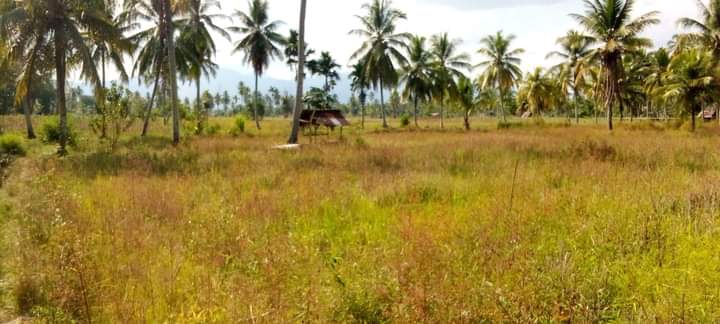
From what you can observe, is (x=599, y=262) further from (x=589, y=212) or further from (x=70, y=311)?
(x=70, y=311)

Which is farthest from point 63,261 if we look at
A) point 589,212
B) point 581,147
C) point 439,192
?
point 581,147

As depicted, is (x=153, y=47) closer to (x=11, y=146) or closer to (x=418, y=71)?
(x=11, y=146)

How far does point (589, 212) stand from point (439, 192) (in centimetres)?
224

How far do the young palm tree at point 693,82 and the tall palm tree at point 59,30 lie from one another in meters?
28.3

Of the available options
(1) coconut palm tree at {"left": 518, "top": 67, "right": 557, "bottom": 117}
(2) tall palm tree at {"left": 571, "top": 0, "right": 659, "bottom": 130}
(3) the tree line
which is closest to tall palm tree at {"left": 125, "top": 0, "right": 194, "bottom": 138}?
(3) the tree line

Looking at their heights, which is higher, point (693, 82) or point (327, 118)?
point (693, 82)

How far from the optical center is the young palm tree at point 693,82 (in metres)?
21.4

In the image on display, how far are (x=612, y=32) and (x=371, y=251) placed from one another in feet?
85.6

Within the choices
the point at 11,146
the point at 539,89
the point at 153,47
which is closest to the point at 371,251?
the point at 11,146

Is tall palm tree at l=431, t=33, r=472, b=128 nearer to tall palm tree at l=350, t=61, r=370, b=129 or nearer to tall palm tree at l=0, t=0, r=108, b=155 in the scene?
tall palm tree at l=350, t=61, r=370, b=129

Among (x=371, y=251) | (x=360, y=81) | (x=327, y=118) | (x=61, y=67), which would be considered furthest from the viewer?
(x=360, y=81)

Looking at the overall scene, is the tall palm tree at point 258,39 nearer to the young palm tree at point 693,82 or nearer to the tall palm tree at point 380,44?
the tall palm tree at point 380,44

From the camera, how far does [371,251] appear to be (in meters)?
3.81

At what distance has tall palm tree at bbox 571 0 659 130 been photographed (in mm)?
22766
